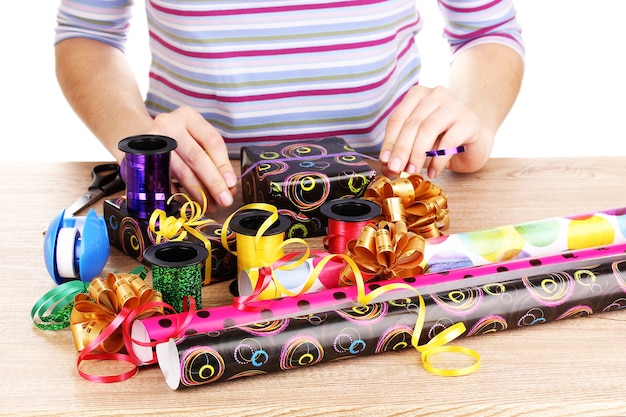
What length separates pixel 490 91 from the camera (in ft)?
5.57

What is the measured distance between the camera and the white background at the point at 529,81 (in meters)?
3.15

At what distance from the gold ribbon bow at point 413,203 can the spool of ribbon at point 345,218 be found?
4cm

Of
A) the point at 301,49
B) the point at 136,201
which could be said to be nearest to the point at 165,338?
the point at 136,201

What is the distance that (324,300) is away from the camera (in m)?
1.05

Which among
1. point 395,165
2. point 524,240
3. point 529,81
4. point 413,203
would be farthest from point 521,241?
point 529,81

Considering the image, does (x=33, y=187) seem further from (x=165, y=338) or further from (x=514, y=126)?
(x=514, y=126)

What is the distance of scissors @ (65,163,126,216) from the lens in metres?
1.39

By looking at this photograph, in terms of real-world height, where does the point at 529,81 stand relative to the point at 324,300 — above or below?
below

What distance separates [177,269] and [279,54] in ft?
2.42

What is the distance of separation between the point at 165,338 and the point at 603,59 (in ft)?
8.86

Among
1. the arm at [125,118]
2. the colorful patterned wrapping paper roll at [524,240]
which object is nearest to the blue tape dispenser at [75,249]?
the arm at [125,118]

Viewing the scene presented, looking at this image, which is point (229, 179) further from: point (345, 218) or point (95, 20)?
point (95, 20)

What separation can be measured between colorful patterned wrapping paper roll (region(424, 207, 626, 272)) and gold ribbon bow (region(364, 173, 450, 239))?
0.07 metres

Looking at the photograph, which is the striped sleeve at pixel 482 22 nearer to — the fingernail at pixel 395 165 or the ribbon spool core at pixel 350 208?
the fingernail at pixel 395 165
